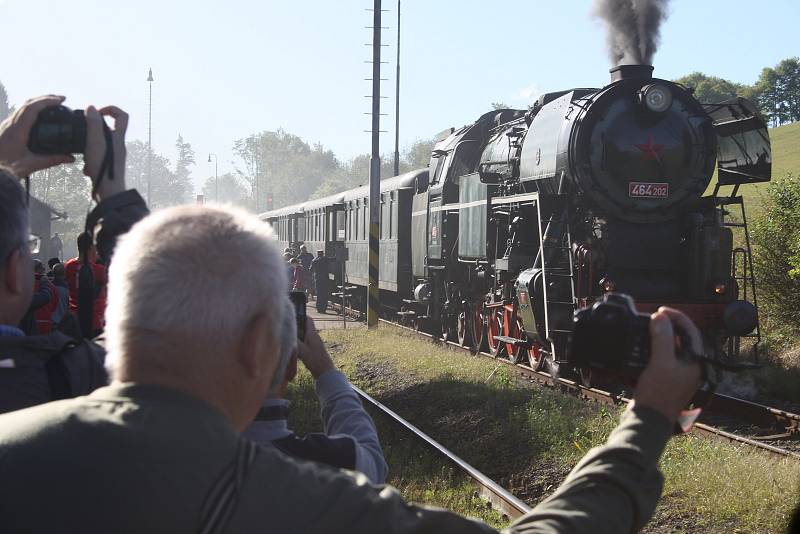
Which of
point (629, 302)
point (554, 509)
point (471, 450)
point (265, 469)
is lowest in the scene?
point (471, 450)

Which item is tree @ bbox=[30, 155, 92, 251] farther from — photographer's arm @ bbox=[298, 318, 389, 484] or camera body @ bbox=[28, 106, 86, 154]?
photographer's arm @ bbox=[298, 318, 389, 484]

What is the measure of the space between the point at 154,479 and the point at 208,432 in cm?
12

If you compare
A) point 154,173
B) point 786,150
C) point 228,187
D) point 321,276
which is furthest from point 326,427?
point 228,187

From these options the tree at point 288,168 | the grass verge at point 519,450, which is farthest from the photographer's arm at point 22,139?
the tree at point 288,168

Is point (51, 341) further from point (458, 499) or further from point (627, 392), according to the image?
point (627, 392)

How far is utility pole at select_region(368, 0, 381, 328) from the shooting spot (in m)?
17.8

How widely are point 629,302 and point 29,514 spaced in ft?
3.78

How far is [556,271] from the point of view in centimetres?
1084

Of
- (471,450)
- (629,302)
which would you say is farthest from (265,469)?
(471,450)

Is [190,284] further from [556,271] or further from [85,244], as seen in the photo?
[556,271]

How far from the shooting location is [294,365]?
89.6 inches

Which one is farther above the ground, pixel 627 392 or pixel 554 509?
pixel 554 509

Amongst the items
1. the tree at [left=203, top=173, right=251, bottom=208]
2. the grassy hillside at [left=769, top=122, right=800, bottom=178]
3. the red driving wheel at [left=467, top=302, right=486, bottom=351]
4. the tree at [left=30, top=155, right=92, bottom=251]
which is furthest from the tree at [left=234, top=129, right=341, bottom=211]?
the red driving wheel at [left=467, top=302, right=486, bottom=351]

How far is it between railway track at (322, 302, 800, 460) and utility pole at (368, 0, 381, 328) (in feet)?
25.1
